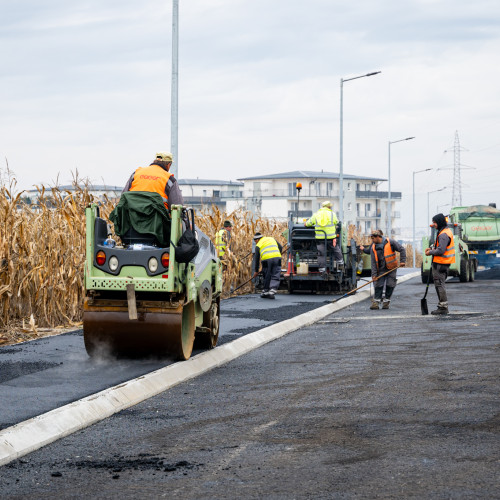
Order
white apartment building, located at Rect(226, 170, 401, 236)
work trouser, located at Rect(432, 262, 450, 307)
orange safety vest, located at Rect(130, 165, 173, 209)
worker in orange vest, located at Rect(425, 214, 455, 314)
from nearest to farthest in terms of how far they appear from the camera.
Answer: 1. orange safety vest, located at Rect(130, 165, 173, 209)
2. worker in orange vest, located at Rect(425, 214, 455, 314)
3. work trouser, located at Rect(432, 262, 450, 307)
4. white apartment building, located at Rect(226, 170, 401, 236)

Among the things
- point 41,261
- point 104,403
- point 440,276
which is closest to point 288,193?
point 440,276

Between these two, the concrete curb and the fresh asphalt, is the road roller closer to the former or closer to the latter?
the fresh asphalt

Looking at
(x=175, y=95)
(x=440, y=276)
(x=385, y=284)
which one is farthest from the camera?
(x=385, y=284)

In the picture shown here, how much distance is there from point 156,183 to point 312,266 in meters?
13.6

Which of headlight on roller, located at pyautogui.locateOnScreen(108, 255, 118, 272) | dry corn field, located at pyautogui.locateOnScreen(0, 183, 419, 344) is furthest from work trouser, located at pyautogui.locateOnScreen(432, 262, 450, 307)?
headlight on roller, located at pyautogui.locateOnScreen(108, 255, 118, 272)

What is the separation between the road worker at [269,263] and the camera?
70.6 ft

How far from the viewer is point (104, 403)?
774 centimetres

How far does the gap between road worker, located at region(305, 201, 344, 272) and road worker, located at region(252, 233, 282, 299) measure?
3.78 ft

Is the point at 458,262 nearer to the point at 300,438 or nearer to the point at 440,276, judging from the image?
the point at 440,276

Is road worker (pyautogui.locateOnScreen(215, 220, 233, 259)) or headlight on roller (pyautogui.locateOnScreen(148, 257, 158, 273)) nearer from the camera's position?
headlight on roller (pyautogui.locateOnScreen(148, 257, 158, 273))

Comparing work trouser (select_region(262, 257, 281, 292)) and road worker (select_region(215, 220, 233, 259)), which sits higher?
road worker (select_region(215, 220, 233, 259))

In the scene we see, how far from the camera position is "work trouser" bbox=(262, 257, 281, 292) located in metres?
→ 21.5

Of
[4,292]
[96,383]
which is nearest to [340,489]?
[96,383]

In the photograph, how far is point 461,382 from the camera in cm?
884
